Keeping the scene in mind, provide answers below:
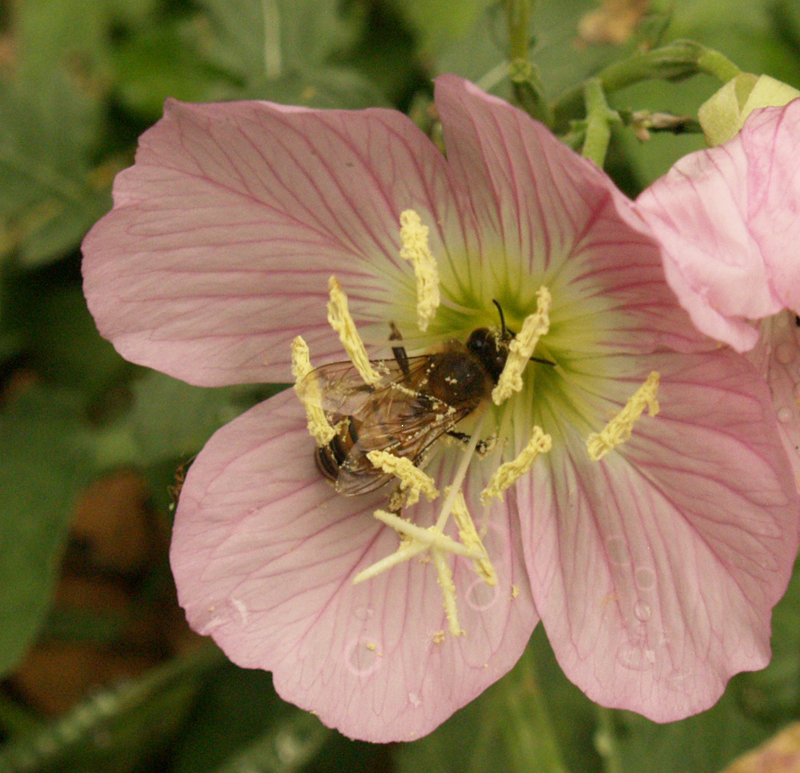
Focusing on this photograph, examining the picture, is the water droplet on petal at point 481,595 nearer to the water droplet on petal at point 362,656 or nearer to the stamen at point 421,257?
the water droplet on petal at point 362,656

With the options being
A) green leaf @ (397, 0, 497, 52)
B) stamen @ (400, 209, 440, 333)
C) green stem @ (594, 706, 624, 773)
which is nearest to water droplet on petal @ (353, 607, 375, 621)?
stamen @ (400, 209, 440, 333)

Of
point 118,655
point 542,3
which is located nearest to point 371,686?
point 542,3

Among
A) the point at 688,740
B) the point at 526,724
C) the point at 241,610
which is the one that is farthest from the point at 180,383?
the point at 688,740

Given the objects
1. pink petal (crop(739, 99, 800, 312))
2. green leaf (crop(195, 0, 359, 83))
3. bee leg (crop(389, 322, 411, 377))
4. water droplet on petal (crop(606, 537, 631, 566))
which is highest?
pink petal (crop(739, 99, 800, 312))

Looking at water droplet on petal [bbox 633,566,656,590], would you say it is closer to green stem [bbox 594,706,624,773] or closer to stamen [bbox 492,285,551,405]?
stamen [bbox 492,285,551,405]

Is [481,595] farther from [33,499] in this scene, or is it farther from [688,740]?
[33,499]

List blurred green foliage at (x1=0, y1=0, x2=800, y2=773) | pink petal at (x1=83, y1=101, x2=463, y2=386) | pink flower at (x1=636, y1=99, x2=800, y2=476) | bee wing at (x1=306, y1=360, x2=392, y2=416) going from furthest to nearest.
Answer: blurred green foliage at (x1=0, y1=0, x2=800, y2=773) < bee wing at (x1=306, y1=360, x2=392, y2=416) < pink petal at (x1=83, y1=101, x2=463, y2=386) < pink flower at (x1=636, y1=99, x2=800, y2=476)
